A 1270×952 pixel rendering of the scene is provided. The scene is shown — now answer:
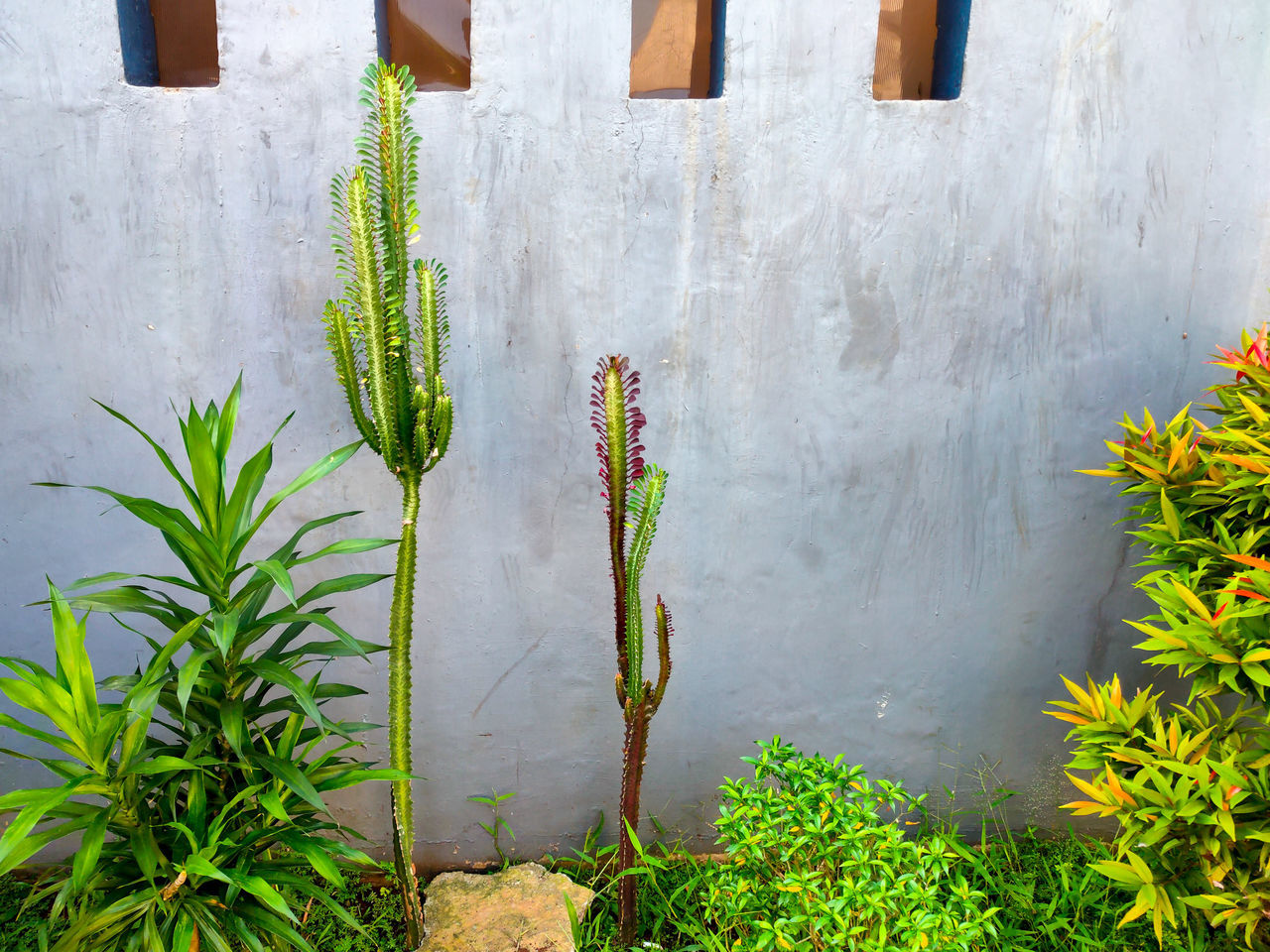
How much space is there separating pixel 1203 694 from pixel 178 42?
3.15 m

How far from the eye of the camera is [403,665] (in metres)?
2.04

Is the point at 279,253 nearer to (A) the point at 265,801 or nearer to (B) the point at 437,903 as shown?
(A) the point at 265,801

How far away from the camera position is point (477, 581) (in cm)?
238

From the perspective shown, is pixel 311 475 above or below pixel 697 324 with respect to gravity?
below

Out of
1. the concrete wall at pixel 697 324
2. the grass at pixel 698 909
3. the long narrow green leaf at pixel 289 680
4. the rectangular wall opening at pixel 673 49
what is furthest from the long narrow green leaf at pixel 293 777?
the rectangular wall opening at pixel 673 49

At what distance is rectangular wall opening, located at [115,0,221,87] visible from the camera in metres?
2.22

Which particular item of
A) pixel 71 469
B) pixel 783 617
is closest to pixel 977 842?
pixel 783 617

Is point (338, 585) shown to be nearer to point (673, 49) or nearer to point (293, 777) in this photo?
point (293, 777)

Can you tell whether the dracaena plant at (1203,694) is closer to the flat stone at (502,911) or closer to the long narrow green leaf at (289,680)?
the flat stone at (502,911)

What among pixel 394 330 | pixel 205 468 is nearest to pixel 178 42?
pixel 394 330

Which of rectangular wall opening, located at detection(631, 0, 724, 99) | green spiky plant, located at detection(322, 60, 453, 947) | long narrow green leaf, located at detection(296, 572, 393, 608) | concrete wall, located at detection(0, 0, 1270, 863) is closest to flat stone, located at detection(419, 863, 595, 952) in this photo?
concrete wall, located at detection(0, 0, 1270, 863)

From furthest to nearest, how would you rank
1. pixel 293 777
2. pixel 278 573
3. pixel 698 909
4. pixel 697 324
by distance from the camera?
pixel 698 909
pixel 697 324
pixel 293 777
pixel 278 573

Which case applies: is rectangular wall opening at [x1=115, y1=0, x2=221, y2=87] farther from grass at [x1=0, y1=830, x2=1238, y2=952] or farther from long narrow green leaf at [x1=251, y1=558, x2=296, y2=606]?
grass at [x1=0, y1=830, x2=1238, y2=952]

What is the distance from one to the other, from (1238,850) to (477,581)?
2.04 meters
